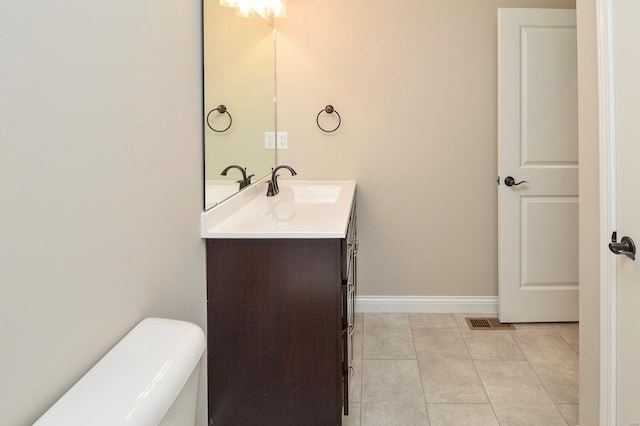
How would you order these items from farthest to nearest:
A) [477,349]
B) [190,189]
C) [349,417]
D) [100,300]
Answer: [477,349], [349,417], [190,189], [100,300]

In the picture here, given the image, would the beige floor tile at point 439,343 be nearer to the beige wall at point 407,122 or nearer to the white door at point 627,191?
the beige wall at point 407,122

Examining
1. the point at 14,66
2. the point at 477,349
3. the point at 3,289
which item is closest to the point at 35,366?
the point at 3,289

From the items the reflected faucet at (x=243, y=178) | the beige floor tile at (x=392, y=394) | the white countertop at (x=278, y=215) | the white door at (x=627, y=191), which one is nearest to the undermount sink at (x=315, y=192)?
the white countertop at (x=278, y=215)

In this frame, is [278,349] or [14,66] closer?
[14,66]

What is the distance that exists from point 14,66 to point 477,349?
2.71m

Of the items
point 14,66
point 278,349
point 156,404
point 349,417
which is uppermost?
point 14,66

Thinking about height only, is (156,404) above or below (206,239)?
below

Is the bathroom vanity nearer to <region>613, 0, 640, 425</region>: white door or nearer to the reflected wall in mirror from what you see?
the reflected wall in mirror

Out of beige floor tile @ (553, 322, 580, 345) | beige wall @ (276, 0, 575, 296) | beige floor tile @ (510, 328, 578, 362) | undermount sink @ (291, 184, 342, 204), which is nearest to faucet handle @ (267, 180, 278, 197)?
undermount sink @ (291, 184, 342, 204)

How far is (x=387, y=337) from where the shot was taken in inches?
123

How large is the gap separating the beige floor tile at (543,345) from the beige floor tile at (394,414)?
2.90 ft

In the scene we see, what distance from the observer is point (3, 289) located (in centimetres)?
78

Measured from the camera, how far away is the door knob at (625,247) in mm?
1486

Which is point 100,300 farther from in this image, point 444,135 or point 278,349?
point 444,135
